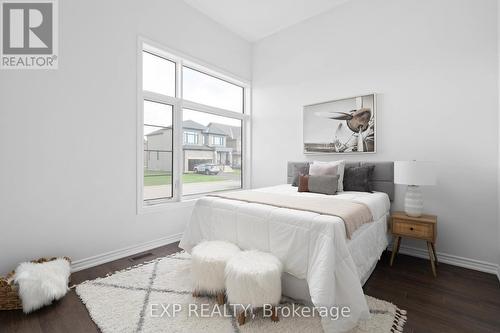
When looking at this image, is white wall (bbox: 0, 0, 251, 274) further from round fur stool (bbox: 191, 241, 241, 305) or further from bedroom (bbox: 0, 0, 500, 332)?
round fur stool (bbox: 191, 241, 241, 305)

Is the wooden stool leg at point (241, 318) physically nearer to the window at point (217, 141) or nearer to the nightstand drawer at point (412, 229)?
the nightstand drawer at point (412, 229)

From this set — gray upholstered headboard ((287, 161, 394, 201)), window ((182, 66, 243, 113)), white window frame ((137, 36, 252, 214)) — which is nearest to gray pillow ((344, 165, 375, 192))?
gray upholstered headboard ((287, 161, 394, 201))

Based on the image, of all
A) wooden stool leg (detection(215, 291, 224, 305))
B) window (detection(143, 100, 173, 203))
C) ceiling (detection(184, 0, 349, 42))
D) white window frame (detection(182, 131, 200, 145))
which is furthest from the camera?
white window frame (detection(182, 131, 200, 145))

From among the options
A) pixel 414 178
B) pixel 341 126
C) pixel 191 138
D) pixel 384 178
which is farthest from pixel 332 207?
pixel 191 138

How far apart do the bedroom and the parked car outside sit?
0.03m

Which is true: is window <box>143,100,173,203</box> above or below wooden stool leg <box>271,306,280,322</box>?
above

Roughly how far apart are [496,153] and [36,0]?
491 centimetres

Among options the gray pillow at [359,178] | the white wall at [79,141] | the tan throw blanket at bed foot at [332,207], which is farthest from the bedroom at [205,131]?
the gray pillow at [359,178]

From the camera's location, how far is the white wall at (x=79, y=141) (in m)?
2.21

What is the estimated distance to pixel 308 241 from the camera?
68.6 inches

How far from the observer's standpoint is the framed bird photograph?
130 inches

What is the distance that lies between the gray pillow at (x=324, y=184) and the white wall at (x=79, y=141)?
2.04 metres

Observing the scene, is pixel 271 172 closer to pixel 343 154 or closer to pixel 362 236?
pixel 343 154

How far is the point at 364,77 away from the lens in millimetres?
3383
